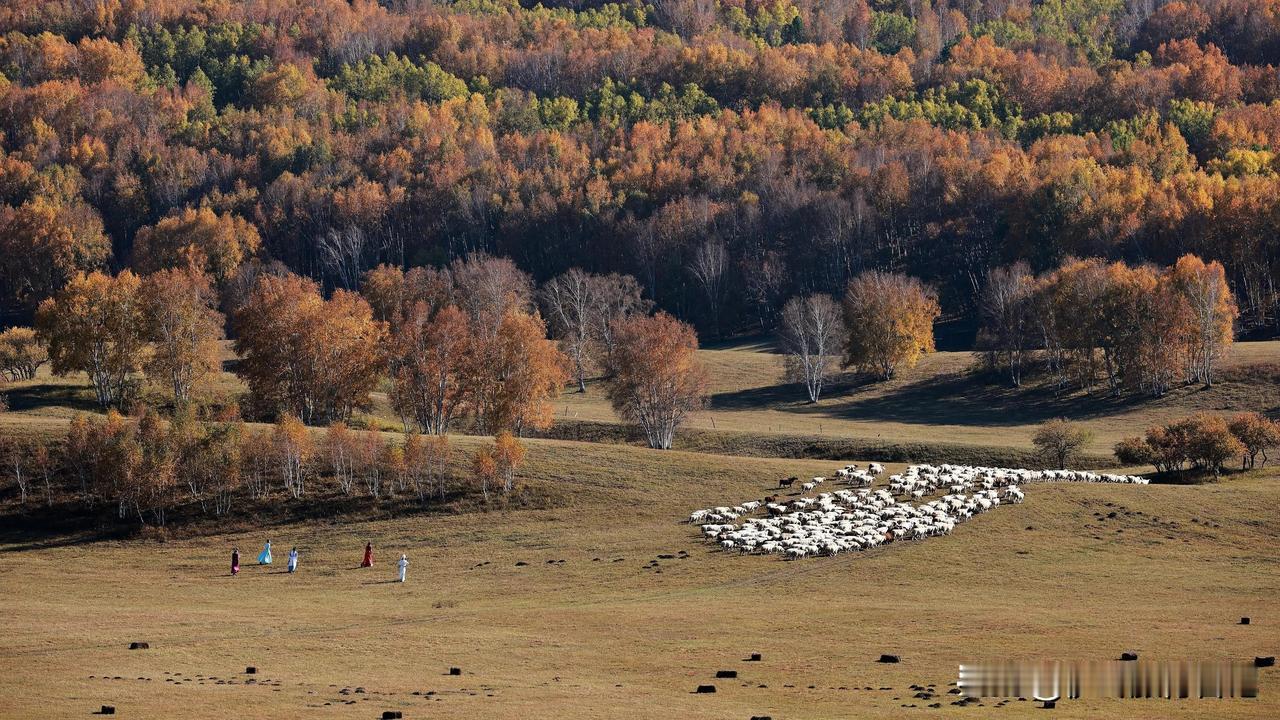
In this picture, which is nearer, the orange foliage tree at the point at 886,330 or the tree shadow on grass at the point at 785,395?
the tree shadow on grass at the point at 785,395

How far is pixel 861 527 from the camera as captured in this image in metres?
78.5

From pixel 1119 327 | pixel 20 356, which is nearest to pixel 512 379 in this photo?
pixel 20 356

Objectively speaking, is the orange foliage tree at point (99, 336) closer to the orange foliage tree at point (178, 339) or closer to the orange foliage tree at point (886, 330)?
the orange foliage tree at point (178, 339)

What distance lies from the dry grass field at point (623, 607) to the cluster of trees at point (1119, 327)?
48641mm

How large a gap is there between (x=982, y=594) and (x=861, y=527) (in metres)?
16.1

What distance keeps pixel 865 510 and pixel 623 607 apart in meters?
26.1

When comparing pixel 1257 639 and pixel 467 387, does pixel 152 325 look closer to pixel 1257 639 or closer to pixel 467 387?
pixel 467 387

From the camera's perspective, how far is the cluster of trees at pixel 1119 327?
14262 cm

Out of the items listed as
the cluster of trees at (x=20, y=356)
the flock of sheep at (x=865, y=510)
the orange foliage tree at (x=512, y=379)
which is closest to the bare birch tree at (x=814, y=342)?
A: the orange foliage tree at (x=512, y=379)

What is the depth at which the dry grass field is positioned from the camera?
43969 mm

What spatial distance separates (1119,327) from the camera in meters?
146

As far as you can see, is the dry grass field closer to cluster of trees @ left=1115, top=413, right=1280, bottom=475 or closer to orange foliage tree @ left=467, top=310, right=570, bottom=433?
cluster of trees @ left=1115, top=413, right=1280, bottom=475

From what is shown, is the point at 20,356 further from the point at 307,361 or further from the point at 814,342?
the point at 814,342

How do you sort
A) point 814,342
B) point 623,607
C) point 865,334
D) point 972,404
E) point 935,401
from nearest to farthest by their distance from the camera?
point 623,607 → point 972,404 → point 935,401 → point 865,334 → point 814,342
